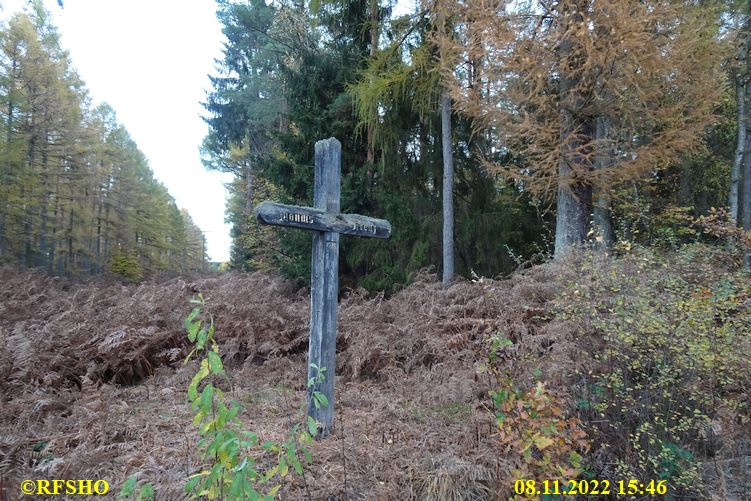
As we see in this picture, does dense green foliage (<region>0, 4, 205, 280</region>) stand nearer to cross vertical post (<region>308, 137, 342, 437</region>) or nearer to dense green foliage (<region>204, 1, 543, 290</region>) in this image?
dense green foliage (<region>204, 1, 543, 290</region>)

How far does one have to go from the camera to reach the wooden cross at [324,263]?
3.54 m

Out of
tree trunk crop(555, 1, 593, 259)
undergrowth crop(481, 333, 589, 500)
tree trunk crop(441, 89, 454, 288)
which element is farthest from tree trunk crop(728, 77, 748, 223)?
undergrowth crop(481, 333, 589, 500)

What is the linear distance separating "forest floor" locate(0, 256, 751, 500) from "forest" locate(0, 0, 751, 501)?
0.03 meters

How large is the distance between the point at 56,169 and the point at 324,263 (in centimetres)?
2050

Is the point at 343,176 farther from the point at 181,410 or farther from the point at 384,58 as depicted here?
the point at 181,410

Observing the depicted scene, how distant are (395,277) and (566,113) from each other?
15.8 feet

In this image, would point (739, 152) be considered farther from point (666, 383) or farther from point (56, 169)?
point (56, 169)

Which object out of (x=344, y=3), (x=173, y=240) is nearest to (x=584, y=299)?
(x=344, y=3)

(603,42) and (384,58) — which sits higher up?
(384,58)

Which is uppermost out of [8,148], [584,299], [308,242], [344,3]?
[344,3]

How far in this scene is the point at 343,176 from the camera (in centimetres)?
1012

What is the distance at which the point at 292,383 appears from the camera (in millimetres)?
5160
